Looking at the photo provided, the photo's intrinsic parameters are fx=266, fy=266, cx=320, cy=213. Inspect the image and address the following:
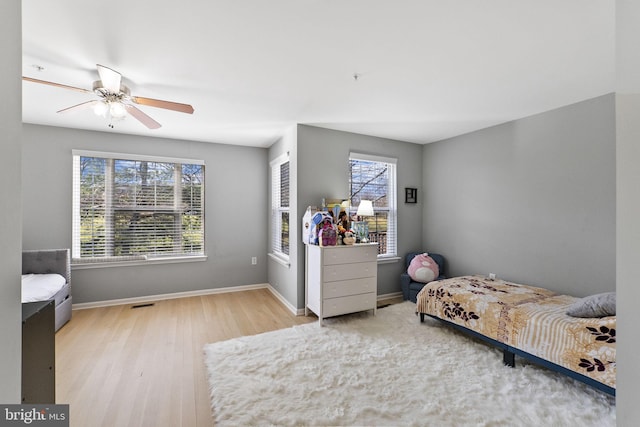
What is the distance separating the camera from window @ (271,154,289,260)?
400 centimetres

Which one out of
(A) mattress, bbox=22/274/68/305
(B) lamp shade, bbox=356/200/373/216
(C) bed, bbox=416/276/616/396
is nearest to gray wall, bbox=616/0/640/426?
(C) bed, bbox=416/276/616/396

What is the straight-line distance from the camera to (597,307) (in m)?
1.95

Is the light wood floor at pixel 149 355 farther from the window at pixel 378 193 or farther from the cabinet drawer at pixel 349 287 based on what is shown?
the window at pixel 378 193

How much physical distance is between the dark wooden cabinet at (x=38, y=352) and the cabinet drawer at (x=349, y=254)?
2.22m

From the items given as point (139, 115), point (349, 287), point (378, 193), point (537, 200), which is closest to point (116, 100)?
point (139, 115)

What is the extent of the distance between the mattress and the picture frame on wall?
182 inches

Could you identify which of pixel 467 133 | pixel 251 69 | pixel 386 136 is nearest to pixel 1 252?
pixel 251 69

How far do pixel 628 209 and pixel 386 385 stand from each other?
1895mm

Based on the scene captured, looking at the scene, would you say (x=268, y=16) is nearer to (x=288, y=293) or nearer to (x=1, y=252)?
(x=1, y=252)

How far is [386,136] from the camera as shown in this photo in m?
4.07

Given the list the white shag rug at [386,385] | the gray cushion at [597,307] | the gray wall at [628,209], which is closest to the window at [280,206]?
the white shag rug at [386,385]

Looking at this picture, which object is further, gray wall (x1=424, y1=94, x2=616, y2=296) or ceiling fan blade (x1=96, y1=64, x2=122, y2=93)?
gray wall (x1=424, y1=94, x2=616, y2=296)

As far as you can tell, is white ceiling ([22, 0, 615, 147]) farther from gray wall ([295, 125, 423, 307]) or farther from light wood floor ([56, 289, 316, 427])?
light wood floor ([56, 289, 316, 427])

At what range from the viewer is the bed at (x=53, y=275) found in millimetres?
2873
